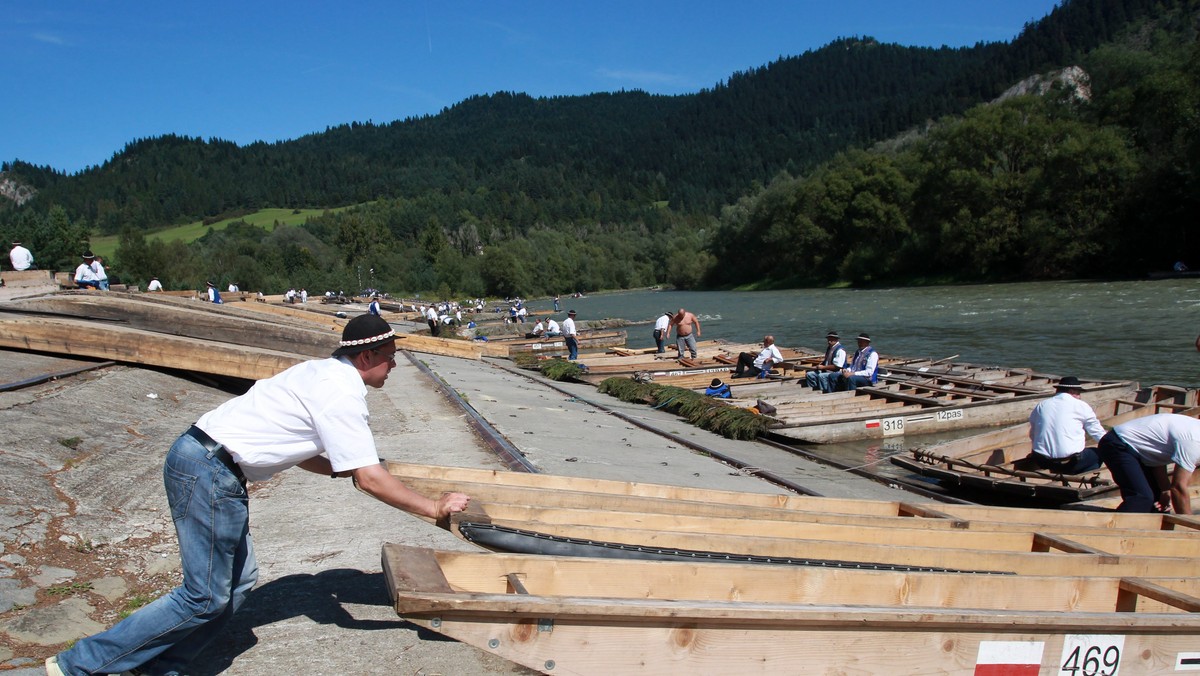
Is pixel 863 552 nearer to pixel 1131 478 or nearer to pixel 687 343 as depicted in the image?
pixel 1131 478

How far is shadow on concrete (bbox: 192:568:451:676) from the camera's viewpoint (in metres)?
3.96

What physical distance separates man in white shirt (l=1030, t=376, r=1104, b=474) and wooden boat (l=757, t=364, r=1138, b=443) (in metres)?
4.62

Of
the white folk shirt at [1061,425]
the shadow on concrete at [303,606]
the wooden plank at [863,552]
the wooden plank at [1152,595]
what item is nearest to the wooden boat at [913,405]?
the white folk shirt at [1061,425]

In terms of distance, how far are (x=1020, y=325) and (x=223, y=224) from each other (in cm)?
16516

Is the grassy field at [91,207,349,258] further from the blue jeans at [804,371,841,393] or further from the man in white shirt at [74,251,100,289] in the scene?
the blue jeans at [804,371,841,393]

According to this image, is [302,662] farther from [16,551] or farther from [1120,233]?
[1120,233]

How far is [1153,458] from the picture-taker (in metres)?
7.67

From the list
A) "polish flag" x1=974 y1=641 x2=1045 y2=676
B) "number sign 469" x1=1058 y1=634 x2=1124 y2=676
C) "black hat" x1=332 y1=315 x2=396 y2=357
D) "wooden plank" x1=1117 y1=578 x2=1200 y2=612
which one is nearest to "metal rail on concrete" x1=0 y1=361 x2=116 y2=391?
"black hat" x1=332 y1=315 x2=396 y2=357

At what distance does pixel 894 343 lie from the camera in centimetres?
3366

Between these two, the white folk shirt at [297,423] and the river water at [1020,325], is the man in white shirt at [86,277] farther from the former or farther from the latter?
the river water at [1020,325]

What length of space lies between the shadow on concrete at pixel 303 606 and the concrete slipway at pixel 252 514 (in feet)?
0.04

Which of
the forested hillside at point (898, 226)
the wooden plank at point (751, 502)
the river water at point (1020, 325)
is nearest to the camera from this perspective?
the wooden plank at point (751, 502)

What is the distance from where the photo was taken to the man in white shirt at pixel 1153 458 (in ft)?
24.1

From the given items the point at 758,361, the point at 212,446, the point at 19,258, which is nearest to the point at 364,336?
the point at 212,446
